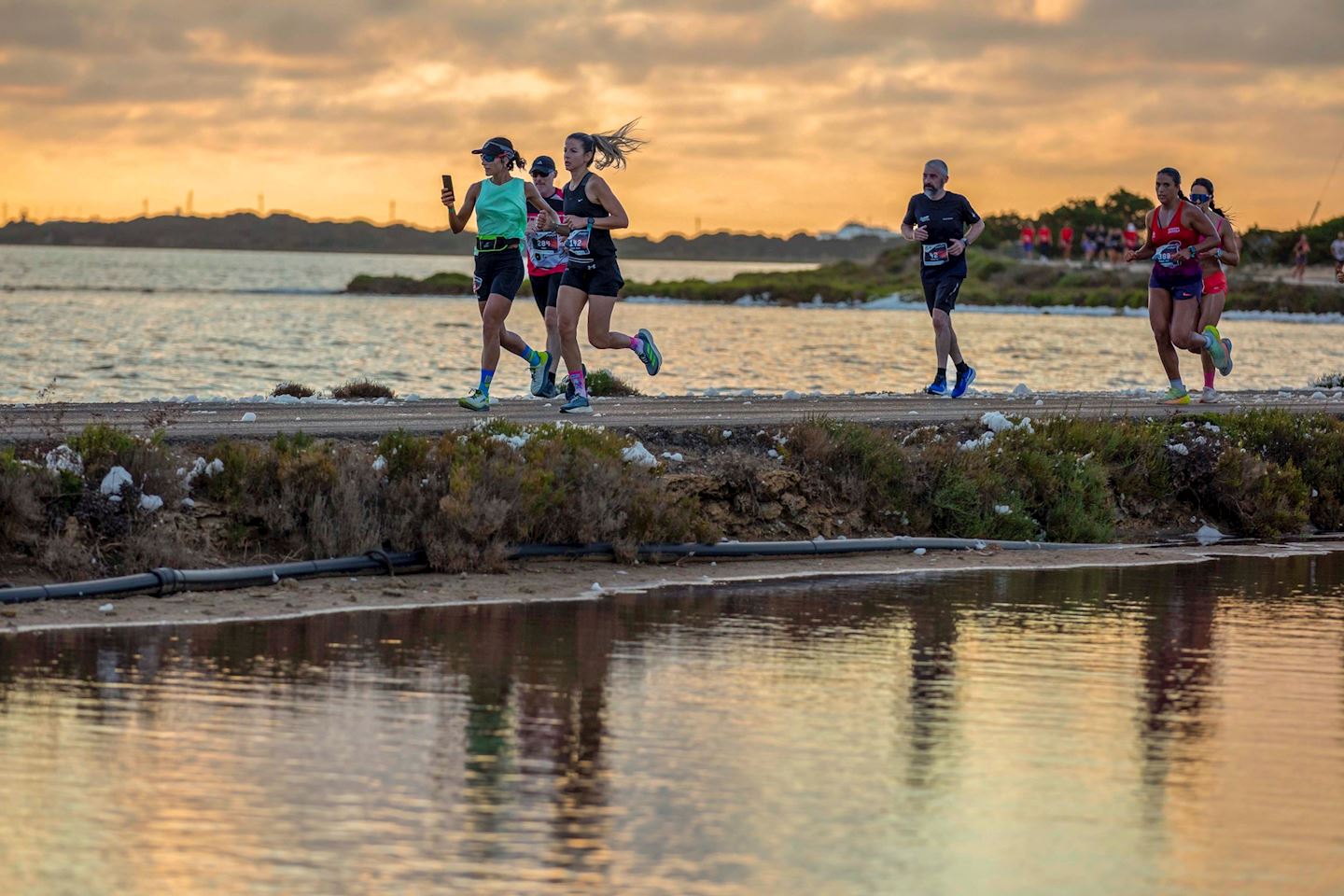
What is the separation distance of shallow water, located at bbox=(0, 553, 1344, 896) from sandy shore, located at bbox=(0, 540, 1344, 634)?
0.30 m

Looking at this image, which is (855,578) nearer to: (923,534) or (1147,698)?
(923,534)

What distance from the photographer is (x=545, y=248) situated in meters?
17.6

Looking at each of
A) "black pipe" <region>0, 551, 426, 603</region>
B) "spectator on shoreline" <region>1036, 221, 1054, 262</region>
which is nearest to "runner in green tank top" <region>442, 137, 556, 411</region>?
"black pipe" <region>0, 551, 426, 603</region>

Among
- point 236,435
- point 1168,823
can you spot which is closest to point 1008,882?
point 1168,823

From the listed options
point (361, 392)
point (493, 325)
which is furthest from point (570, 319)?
point (361, 392)

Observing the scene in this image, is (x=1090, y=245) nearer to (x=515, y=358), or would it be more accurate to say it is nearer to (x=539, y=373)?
(x=515, y=358)

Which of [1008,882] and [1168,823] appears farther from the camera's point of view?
[1168,823]

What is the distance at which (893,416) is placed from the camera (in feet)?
52.0

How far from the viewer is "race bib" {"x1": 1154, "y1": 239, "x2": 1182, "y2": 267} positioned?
1776 cm

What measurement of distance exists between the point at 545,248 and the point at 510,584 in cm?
711

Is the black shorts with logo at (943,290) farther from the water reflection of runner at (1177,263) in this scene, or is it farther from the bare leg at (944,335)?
the water reflection of runner at (1177,263)

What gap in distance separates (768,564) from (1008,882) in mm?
6576

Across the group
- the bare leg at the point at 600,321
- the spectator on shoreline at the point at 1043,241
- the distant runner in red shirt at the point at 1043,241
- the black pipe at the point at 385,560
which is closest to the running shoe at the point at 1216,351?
the black pipe at the point at 385,560

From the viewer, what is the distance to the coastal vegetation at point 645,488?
1063 centimetres
